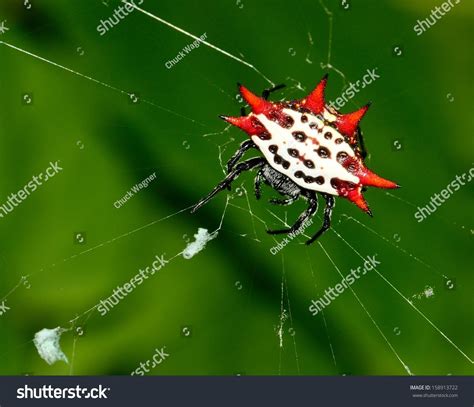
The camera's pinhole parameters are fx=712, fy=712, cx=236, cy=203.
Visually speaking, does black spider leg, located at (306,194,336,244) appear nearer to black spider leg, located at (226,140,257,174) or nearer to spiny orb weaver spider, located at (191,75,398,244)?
spiny orb weaver spider, located at (191,75,398,244)

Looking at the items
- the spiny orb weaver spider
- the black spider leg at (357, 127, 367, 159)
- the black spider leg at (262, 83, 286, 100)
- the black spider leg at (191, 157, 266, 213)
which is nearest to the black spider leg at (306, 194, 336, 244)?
the spiny orb weaver spider

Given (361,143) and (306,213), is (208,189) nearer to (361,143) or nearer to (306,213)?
(306,213)

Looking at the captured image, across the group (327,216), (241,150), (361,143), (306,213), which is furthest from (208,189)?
(361,143)

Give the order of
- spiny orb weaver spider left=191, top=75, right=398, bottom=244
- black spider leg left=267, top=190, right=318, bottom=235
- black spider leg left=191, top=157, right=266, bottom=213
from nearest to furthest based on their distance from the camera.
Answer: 1. spiny orb weaver spider left=191, top=75, right=398, bottom=244
2. black spider leg left=191, top=157, right=266, bottom=213
3. black spider leg left=267, top=190, right=318, bottom=235

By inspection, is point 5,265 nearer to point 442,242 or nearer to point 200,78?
point 200,78

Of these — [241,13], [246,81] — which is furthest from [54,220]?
[241,13]

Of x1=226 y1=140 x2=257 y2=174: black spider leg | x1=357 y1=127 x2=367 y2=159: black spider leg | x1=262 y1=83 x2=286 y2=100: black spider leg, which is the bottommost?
x1=357 y1=127 x2=367 y2=159: black spider leg
